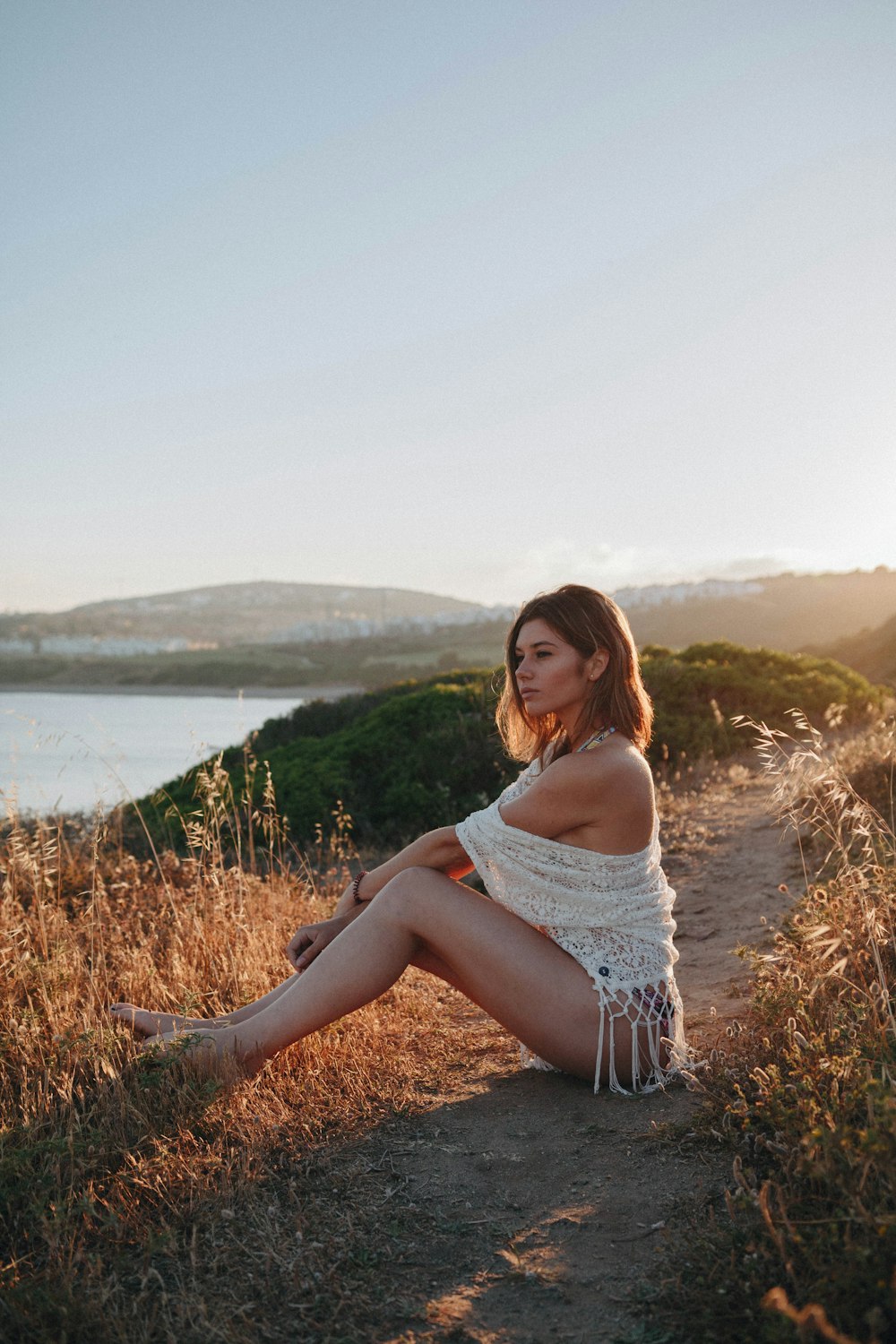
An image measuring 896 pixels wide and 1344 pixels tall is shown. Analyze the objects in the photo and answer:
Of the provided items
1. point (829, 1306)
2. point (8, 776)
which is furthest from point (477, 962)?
point (8, 776)

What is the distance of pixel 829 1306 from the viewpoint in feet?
5.56

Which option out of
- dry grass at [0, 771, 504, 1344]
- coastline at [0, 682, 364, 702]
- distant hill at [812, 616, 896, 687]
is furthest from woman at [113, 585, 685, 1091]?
coastline at [0, 682, 364, 702]

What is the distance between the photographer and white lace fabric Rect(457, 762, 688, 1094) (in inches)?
118

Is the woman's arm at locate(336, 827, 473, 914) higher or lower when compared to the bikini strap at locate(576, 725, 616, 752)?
lower

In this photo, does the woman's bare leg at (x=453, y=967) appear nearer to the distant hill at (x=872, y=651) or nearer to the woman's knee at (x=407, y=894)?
the woman's knee at (x=407, y=894)

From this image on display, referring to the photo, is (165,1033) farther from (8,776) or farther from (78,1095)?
(8,776)

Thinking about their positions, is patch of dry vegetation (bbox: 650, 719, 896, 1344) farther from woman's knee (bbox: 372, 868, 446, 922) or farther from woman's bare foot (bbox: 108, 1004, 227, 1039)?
woman's bare foot (bbox: 108, 1004, 227, 1039)

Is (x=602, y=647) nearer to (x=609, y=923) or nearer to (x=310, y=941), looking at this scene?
(x=609, y=923)

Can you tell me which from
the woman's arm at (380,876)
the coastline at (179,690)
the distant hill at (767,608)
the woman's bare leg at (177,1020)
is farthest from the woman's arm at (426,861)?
the distant hill at (767,608)

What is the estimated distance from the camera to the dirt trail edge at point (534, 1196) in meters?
2.05

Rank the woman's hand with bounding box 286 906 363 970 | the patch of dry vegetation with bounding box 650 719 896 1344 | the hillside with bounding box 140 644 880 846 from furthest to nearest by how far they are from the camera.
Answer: the hillside with bounding box 140 644 880 846 < the woman's hand with bounding box 286 906 363 970 < the patch of dry vegetation with bounding box 650 719 896 1344

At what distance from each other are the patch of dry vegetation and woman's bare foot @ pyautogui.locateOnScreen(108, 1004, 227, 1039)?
1.59 m

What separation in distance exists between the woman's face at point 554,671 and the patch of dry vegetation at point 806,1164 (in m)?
0.68

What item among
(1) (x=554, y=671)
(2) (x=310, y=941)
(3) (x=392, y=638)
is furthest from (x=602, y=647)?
(3) (x=392, y=638)
